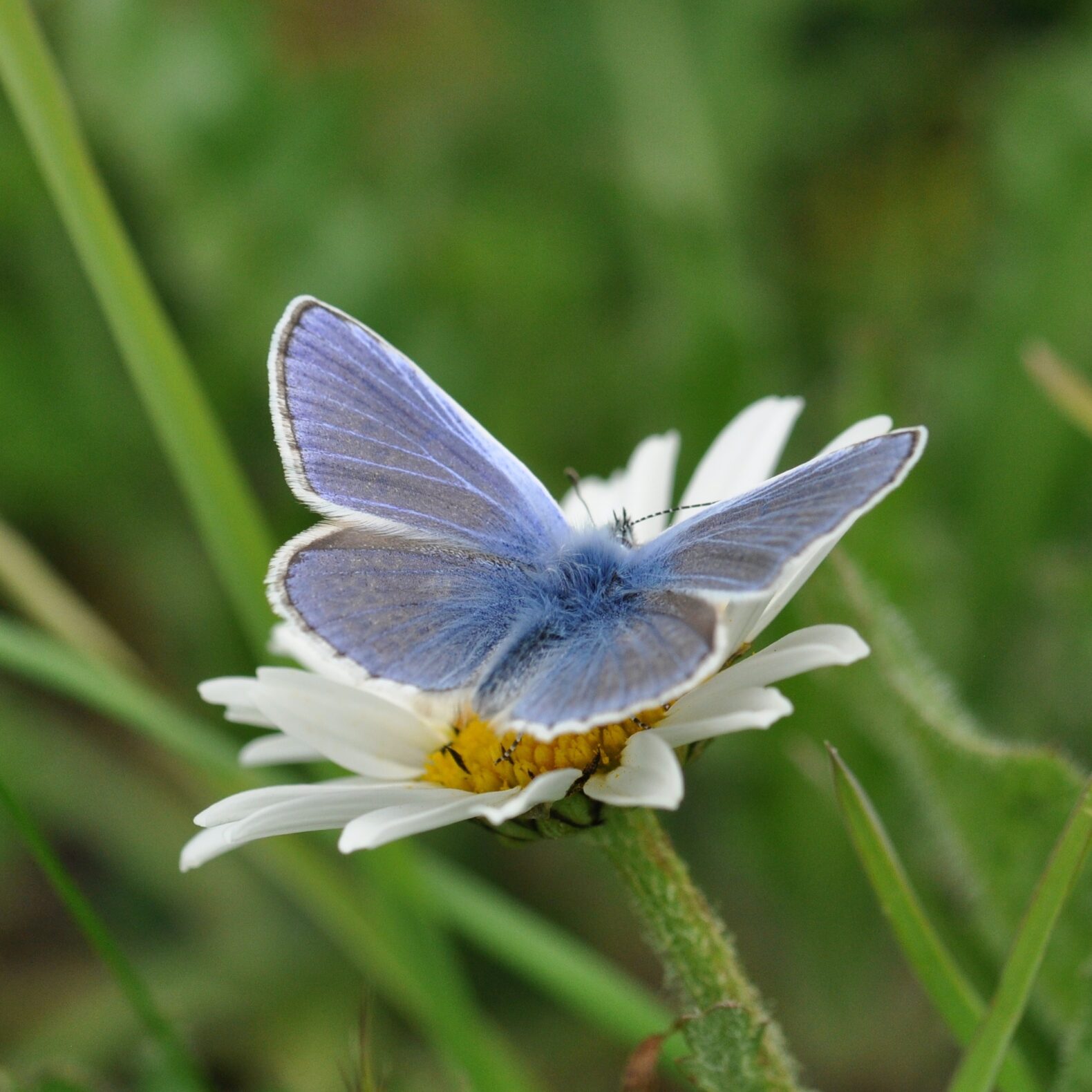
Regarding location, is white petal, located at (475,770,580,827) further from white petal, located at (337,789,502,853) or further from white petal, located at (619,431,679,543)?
white petal, located at (619,431,679,543)

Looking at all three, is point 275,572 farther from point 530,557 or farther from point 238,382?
point 238,382

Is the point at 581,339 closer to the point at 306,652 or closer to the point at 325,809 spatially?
the point at 306,652

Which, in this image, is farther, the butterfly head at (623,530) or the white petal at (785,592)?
the butterfly head at (623,530)

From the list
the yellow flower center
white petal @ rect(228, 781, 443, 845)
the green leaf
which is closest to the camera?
white petal @ rect(228, 781, 443, 845)

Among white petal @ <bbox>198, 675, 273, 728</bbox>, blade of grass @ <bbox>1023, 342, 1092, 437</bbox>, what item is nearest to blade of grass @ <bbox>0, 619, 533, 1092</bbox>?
white petal @ <bbox>198, 675, 273, 728</bbox>

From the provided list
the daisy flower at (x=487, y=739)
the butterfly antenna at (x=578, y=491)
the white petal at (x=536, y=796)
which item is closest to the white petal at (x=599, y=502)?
the butterfly antenna at (x=578, y=491)

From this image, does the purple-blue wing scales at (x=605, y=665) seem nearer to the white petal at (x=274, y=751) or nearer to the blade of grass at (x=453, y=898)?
the white petal at (x=274, y=751)
